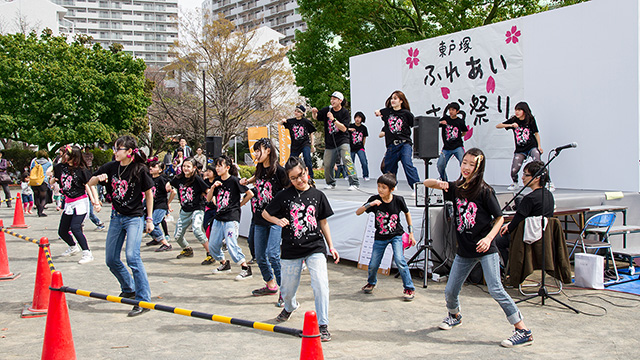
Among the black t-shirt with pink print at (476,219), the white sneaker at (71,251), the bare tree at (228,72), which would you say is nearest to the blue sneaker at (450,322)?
the black t-shirt with pink print at (476,219)

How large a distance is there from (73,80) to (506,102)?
2211cm

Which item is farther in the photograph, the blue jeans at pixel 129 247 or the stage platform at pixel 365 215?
the stage platform at pixel 365 215

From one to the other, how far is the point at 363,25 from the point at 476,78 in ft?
44.7

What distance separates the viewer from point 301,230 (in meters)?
4.52

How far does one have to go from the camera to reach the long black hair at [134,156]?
5.36 m

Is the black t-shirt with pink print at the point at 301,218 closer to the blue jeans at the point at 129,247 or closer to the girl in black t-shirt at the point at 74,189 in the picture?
the blue jeans at the point at 129,247

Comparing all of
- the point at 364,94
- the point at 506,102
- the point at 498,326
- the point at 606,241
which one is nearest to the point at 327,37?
the point at 364,94

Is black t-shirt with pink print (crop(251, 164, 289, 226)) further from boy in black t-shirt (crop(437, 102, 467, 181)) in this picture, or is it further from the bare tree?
the bare tree

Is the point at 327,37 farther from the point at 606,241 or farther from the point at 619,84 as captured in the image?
the point at 606,241

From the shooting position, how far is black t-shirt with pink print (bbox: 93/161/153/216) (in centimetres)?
530

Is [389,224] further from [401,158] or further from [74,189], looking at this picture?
[74,189]

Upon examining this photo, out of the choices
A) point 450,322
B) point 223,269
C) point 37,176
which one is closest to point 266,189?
point 223,269

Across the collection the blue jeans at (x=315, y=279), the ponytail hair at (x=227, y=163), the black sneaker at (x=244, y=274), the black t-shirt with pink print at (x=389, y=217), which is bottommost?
the black sneaker at (x=244, y=274)

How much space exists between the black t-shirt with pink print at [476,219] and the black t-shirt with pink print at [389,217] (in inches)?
61.5
